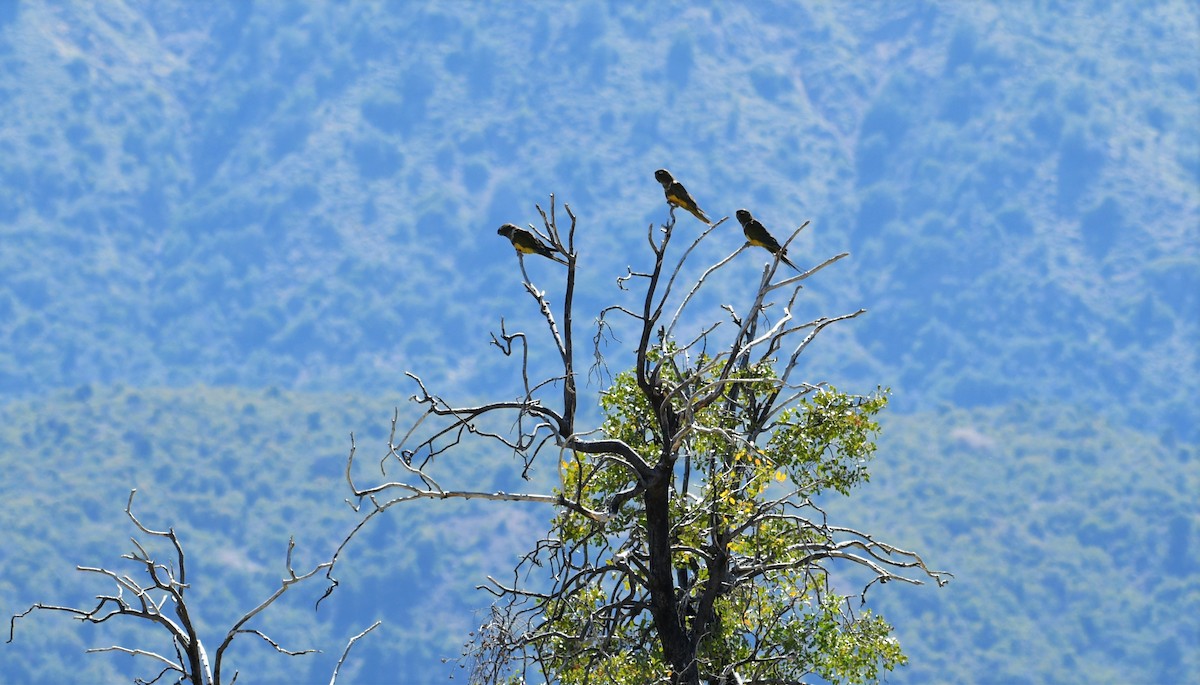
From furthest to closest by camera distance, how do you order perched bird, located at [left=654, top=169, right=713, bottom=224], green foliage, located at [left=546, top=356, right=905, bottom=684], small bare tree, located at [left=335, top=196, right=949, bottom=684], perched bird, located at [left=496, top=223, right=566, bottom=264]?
1. perched bird, located at [left=654, top=169, right=713, bottom=224]
2. green foliage, located at [left=546, top=356, right=905, bottom=684]
3. small bare tree, located at [left=335, top=196, right=949, bottom=684]
4. perched bird, located at [left=496, top=223, right=566, bottom=264]

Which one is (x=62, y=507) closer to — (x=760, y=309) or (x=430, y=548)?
(x=430, y=548)

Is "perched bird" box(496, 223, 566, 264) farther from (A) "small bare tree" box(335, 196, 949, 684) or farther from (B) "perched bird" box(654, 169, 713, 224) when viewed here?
(B) "perched bird" box(654, 169, 713, 224)

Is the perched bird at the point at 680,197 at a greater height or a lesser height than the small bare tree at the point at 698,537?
greater

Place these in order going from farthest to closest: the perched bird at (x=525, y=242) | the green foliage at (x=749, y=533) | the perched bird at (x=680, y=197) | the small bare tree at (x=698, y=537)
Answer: the perched bird at (x=680, y=197) → the green foliage at (x=749, y=533) → the small bare tree at (x=698, y=537) → the perched bird at (x=525, y=242)

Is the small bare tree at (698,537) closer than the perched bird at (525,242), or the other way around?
the perched bird at (525,242)

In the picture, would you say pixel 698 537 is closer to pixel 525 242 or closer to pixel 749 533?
pixel 749 533

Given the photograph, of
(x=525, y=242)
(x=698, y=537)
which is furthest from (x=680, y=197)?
(x=698, y=537)

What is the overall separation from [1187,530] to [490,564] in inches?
2483

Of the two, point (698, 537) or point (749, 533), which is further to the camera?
point (749, 533)

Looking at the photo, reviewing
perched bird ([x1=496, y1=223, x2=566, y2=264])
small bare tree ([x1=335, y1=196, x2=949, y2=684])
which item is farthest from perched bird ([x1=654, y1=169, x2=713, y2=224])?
perched bird ([x1=496, y1=223, x2=566, y2=264])

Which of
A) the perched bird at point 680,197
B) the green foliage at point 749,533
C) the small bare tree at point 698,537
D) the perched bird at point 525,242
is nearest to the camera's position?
the perched bird at point 525,242

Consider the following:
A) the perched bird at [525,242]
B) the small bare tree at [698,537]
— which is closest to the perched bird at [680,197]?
the small bare tree at [698,537]

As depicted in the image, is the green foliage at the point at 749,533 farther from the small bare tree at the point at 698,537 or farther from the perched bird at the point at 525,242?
the perched bird at the point at 525,242

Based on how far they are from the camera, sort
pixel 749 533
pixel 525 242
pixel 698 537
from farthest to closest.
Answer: pixel 749 533, pixel 698 537, pixel 525 242
